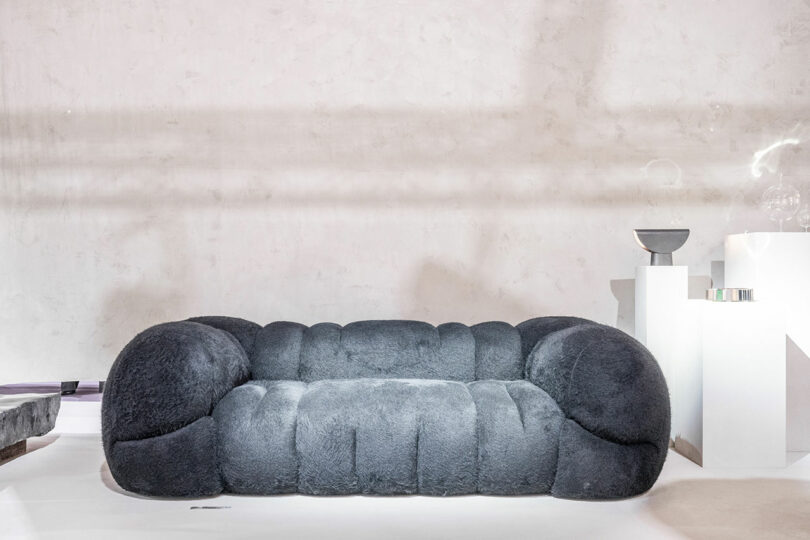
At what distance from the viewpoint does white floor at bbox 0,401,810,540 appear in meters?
1.72

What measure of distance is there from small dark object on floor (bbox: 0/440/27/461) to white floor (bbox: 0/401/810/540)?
262 millimetres

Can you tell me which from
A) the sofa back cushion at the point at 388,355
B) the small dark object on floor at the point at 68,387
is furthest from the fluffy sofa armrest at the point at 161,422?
the small dark object on floor at the point at 68,387

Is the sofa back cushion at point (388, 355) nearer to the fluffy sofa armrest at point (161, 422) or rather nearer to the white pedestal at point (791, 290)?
the fluffy sofa armrest at point (161, 422)

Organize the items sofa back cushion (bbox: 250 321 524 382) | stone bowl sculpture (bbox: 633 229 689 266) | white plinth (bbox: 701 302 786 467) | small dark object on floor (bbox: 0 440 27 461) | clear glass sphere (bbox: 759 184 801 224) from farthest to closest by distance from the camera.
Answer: clear glass sphere (bbox: 759 184 801 224)
stone bowl sculpture (bbox: 633 229 689 266)
sofa back cushion (bbox: 250 321 524 382)
small dark object on floor (bbox: 0 440 27 461)
white plinth (bbox: 701 302 786 467)

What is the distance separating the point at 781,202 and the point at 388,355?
7.03ft

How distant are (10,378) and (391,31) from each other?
270 centimetres

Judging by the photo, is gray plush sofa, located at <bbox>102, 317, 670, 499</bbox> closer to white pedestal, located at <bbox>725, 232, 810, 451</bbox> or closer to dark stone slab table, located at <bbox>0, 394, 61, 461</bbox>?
dark stone slab table, located at <bbox>0, 394, 61, 461</bbox>

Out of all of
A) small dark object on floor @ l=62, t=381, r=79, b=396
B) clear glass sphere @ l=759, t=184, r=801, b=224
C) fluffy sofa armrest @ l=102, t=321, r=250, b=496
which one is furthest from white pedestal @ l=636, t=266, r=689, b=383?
small dark object on floor @ l=62, t=381, r=79, b=396

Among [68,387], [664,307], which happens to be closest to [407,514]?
[664,307]

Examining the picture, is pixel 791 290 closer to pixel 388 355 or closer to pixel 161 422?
pixel 388 355

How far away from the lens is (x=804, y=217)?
10.4 ft

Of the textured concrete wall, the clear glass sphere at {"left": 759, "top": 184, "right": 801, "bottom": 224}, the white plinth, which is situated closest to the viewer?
the white plinth

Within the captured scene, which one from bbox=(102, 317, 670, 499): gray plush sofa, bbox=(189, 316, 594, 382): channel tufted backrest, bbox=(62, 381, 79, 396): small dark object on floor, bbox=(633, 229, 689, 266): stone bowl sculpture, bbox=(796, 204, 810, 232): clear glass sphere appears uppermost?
bbox=(796, 204, 810, 232): clear glass sphere

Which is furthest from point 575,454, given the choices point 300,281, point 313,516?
point 300,281
